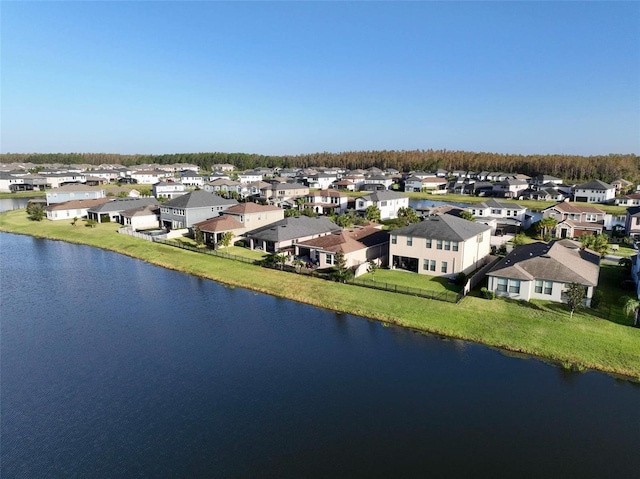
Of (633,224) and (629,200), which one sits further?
(629,200)

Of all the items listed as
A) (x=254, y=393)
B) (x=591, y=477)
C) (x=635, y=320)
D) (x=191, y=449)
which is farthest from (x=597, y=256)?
(x=191, y=449)

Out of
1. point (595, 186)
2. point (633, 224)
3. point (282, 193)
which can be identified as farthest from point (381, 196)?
point (595, 186)

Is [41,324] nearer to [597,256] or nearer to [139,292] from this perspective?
[139,292]

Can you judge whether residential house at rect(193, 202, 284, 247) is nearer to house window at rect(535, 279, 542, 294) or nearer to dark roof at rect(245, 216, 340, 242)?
dark roof at rect(245, 216, 340, 242)

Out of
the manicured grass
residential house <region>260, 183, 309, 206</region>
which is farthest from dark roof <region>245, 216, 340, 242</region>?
residential house <region>260, 183, 309, 206</region>

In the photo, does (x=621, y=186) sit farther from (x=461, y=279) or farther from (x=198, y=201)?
(x=198, y=201)

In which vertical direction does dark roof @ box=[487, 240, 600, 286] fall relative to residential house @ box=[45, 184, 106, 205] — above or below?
below
